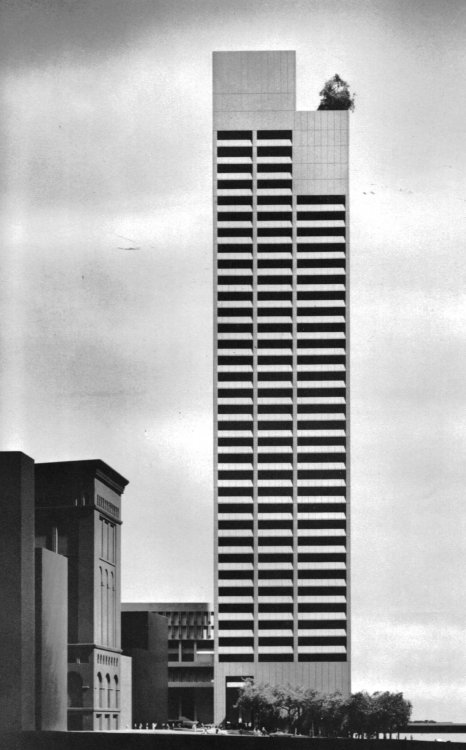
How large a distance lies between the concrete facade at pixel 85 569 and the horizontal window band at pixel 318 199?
66971mm

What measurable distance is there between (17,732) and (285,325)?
417ft

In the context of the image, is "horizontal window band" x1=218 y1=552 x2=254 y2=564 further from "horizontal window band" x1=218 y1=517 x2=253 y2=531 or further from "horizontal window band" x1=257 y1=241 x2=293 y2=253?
"horizontal window band" x1=257 y1=241 x2=293 y2=253

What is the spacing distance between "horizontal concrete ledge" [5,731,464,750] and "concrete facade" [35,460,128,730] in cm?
6126

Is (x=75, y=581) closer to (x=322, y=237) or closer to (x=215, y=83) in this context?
(x=322, y=237)

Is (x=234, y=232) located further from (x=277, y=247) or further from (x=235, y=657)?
(x=235, y=657)

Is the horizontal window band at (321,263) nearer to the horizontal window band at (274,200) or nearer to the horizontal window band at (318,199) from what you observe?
the horizontal window band at (318,199)

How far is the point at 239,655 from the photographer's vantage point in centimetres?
18550

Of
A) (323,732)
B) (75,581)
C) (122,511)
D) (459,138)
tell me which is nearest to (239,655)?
(323,732)

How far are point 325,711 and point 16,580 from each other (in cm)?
9018

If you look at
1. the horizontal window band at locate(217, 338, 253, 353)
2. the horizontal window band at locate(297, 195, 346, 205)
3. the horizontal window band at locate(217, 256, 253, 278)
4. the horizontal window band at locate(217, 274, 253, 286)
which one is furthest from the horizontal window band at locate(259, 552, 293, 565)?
the horizontal window band at locate(297, 195, 346, 205)

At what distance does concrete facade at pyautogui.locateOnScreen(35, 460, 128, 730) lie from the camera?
13662 cm

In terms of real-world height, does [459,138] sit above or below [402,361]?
above

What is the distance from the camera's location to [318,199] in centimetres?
19750

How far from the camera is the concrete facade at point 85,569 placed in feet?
448
